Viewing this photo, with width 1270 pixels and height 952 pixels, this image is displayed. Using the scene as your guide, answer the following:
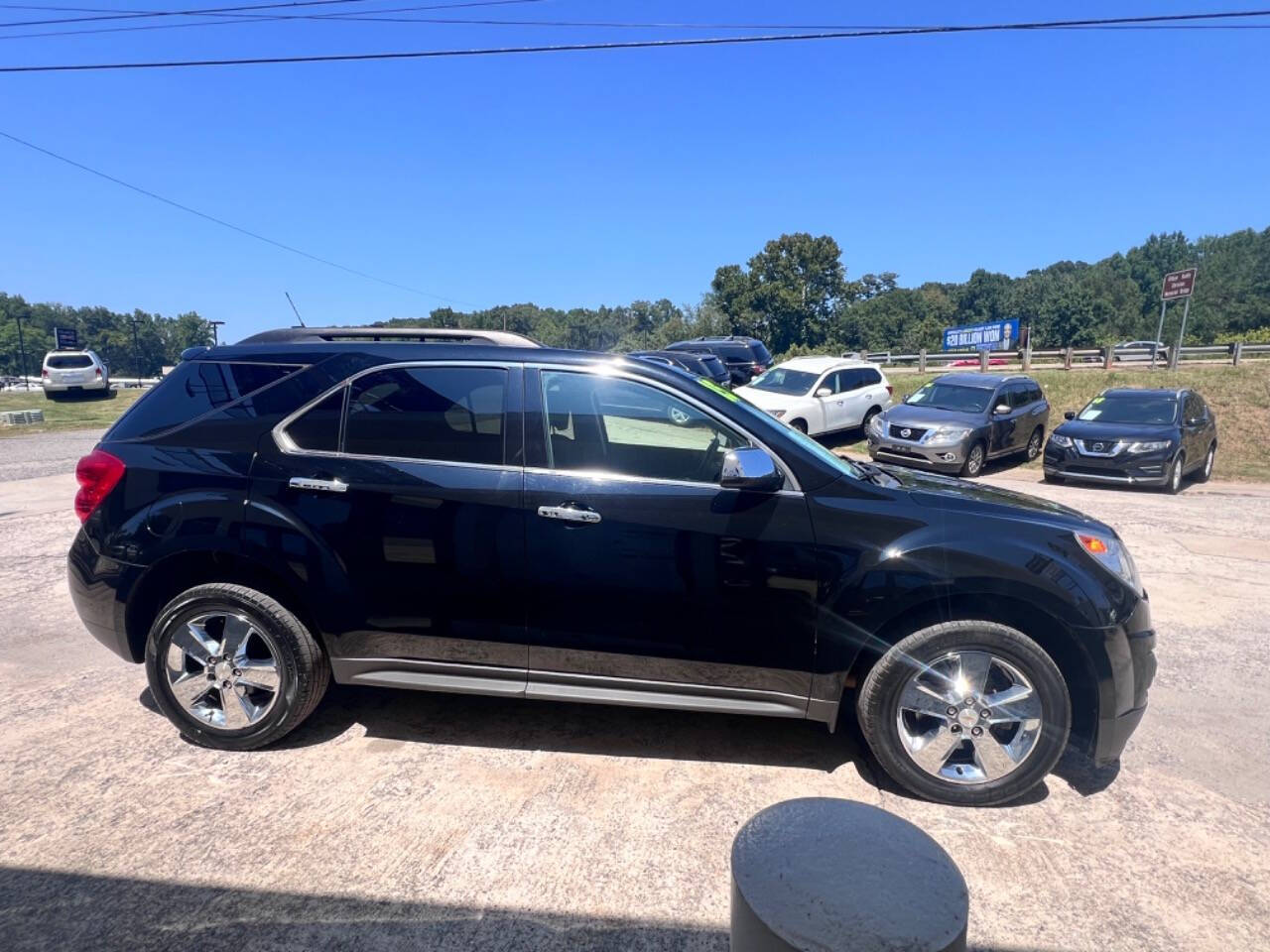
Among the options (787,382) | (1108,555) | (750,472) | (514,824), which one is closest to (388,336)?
(750,472)

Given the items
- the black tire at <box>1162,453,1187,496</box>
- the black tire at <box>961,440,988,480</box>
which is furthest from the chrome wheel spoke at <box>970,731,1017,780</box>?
the black tire at <box>1162,453,1187,496</box>

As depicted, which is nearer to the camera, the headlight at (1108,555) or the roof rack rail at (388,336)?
the headlight at (1108,555)

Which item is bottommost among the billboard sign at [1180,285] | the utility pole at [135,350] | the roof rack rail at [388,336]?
the utility pole at [135,350]

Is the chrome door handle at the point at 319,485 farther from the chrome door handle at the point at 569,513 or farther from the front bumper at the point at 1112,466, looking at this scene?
the front bumper at the point at 1112,466

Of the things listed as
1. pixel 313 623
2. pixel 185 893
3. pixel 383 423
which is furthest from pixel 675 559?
pixel 185 893

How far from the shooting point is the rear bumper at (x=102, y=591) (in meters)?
3.39

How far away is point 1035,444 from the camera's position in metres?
15.3

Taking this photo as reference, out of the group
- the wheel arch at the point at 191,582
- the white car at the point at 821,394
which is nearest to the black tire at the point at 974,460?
the white car at the point at 821,394

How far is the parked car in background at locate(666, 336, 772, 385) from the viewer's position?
25.4 meters

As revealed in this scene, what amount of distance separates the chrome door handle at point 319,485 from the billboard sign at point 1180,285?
93.0 ft

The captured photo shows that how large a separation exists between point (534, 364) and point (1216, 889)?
328 cm

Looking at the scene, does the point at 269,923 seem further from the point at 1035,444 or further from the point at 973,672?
the point at 1035,444

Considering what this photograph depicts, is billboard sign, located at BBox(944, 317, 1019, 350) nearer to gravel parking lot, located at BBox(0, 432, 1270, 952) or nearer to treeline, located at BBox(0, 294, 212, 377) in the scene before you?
gravel parking lot, located at BBox(0, 432, 1270, 952)

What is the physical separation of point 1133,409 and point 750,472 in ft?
40.1
